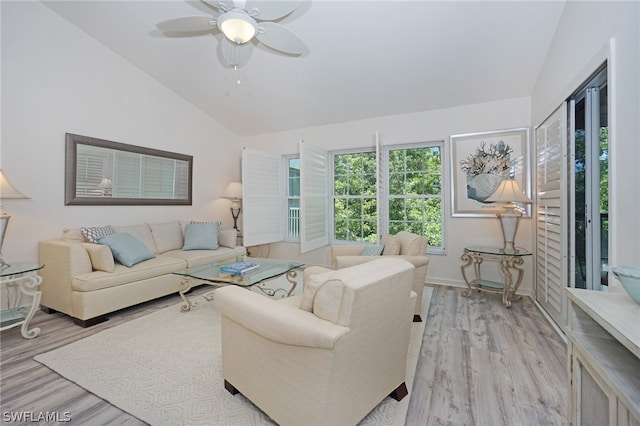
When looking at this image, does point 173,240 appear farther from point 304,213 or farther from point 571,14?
point 571,14

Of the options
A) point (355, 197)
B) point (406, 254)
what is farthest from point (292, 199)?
point (406, 254)

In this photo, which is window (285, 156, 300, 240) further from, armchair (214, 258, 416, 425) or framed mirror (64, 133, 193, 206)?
armchair (214, 258, 416, 425)

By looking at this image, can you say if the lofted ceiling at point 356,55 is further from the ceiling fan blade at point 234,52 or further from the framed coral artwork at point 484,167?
the ceiling fan blade at point 234,52

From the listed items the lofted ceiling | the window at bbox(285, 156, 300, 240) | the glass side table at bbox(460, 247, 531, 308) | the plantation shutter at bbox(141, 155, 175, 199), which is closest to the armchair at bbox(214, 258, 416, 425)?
the glass side table at bbox(460, 247, 531, 308)

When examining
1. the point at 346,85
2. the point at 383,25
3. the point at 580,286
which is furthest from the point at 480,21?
the point at 580,286

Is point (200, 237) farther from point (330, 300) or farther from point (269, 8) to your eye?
point (330, 300)

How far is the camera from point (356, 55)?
10.7 feet

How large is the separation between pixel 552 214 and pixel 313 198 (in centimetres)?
279

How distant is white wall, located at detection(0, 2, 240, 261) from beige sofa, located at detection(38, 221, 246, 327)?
0.32 meters

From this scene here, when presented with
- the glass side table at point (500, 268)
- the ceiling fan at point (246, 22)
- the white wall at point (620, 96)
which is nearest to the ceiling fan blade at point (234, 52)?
the ceiling fan at point (246, 22)

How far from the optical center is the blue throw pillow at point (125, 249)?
3.11 metres

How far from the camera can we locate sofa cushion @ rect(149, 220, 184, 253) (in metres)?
3.90

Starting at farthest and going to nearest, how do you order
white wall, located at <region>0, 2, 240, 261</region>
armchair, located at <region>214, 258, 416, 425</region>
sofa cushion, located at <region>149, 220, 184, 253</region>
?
1. sofa cushion, located at <region>149, 220, 184, 253</region>
2. white wall, located at <region>0, 2, 240, 261</region>
3. armchair, located at <region>214, 258, 416, 425</region>

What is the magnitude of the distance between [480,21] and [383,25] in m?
0.85
